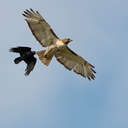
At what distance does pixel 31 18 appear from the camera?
37.8 meters

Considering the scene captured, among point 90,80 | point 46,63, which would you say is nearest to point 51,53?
point 46,63

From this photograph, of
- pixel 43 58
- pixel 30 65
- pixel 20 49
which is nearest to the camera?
pixel 43 58

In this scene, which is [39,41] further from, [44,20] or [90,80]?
→ [90,80]

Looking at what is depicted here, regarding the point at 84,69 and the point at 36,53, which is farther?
the point at 84,69

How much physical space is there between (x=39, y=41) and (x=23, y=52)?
909 millimetres

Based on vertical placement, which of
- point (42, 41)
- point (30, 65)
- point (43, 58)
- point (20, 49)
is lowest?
point (30, 65)

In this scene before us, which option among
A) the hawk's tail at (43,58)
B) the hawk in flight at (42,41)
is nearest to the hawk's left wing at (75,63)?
the hawk in flight at (42,41)

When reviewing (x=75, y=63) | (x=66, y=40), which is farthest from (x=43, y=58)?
(x=75, y=63)

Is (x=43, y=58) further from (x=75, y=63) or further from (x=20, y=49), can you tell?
(x=75, y=63)

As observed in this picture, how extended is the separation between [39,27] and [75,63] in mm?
2909

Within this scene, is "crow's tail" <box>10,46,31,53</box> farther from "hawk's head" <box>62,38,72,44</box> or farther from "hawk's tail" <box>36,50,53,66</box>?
"hawk's head" <box>62,38,72,44</box>

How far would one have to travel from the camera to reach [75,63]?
39500 mm

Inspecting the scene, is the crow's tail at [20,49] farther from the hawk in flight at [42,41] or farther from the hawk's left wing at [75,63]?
the hawk's left wing at [75,63]

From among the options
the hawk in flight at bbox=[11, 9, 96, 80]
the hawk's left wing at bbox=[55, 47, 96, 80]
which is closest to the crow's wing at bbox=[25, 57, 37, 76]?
the hawk in flight at bbox=[11, 9, 96, 80]
